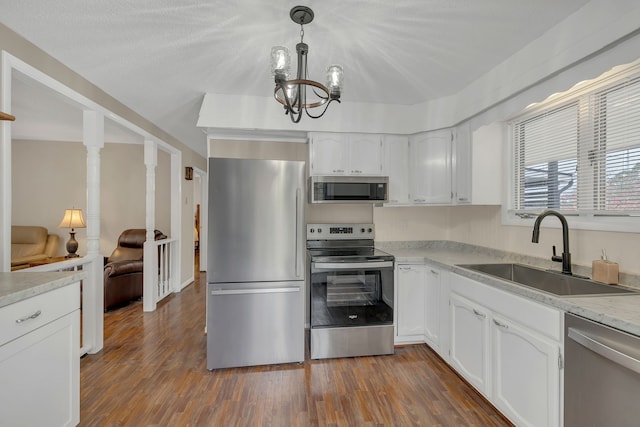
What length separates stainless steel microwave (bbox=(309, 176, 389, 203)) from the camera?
2.93m

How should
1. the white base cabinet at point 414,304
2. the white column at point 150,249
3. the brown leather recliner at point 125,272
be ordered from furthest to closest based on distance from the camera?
the white column at point 150,249, the brown leather recliner at point 125,272, the white base cabinet at point 414,304

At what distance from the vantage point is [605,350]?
1.17 metres

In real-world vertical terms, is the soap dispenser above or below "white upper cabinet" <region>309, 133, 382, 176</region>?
below

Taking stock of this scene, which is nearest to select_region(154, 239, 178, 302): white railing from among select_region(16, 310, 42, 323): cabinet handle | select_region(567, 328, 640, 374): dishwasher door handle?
select_region(16, 310, 42, 323): cabinet handle

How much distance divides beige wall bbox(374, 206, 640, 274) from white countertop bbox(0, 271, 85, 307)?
2.69 m

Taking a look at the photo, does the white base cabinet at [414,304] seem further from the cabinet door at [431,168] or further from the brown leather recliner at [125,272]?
the brown leather recliner at [125,272]

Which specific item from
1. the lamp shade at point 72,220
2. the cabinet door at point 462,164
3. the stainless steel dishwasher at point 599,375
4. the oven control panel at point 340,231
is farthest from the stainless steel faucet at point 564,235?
the lamp shade at point 72,220

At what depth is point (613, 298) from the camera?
1.43 m

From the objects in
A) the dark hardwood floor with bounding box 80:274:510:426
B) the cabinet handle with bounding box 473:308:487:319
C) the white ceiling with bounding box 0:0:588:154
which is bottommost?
the dark hardwood floor with bounding box 80:274:510:426

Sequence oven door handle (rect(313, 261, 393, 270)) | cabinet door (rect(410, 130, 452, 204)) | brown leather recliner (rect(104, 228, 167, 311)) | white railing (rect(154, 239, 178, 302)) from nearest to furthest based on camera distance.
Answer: oven door handle (rect(313, 261, 393, 270)) → cabinet door (rect(410, 130, 452, 204)) → brown leather recliner (rect(104, 228, 167, 311)) → white railing (rect(154, 239, 178, 302))

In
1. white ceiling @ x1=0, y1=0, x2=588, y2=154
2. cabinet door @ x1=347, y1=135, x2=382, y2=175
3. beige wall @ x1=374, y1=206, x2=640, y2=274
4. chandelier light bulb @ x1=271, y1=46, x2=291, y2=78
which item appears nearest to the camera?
chandelier light bulb @ x1=271, y1=46, x2=291, y2=78

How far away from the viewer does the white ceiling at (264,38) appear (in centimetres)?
162

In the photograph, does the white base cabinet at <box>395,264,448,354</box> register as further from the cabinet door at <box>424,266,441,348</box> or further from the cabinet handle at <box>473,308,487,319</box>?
the cabinet handle at <box>473,308,487,319</box>

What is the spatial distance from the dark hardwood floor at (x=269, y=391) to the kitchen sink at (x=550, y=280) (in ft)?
2.99
